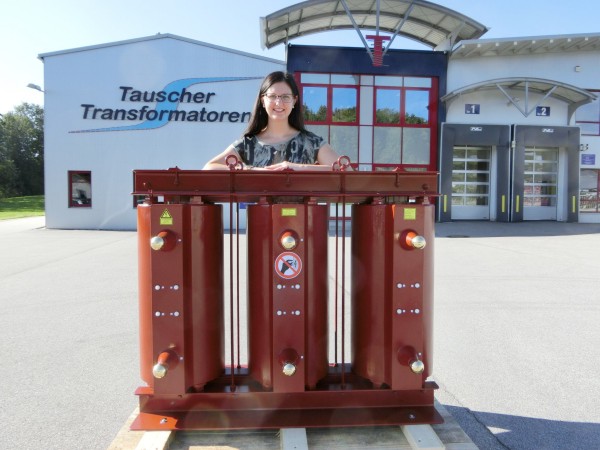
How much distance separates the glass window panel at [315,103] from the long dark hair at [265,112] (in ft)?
50.3

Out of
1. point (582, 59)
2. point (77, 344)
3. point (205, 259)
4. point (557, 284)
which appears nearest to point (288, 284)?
point (205, 259)

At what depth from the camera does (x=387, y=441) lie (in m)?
2.18

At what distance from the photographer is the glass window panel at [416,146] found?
18.5 metres

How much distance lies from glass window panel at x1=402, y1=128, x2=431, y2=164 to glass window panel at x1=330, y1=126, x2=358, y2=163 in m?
2.15

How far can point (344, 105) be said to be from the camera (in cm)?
1795

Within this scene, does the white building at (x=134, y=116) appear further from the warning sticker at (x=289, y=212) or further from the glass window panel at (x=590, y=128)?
the warning sticker at (x=289, y=212)

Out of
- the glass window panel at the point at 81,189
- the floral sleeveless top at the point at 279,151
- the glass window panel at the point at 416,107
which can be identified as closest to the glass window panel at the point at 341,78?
the glass window panel at the point at 416,107

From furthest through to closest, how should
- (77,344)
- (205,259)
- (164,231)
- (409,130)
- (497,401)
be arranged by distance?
(409,130) < (77,344) < (497,401) < (205,259) < (164,231)

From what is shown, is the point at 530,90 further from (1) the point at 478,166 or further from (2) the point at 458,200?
(2) the point at 458,200

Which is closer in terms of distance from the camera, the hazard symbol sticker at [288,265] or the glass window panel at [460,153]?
the hazard symbol sticker at [288,265]

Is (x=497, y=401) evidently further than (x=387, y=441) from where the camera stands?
Yes

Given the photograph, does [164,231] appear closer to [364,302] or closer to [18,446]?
[364,302]

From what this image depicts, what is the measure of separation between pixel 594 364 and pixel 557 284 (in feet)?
11.6

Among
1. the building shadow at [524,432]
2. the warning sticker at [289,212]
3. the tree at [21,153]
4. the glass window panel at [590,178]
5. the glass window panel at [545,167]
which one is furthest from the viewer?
the tree at [21,153]
